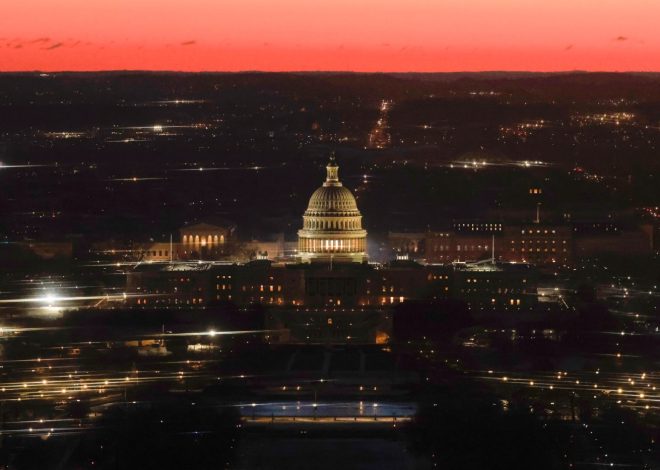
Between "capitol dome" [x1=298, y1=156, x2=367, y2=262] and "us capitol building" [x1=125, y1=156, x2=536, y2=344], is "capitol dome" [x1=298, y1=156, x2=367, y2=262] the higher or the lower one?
the higher one

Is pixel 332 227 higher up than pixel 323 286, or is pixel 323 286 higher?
pixel 332 227

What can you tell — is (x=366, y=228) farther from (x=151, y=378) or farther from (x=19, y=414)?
(x=19, y=414)

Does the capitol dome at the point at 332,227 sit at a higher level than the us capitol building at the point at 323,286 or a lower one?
higher

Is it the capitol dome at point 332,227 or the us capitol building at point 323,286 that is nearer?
the us capitol building at point 323,286

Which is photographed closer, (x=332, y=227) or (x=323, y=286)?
(x=323, y=286)

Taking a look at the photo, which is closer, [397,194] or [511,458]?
[511,458]

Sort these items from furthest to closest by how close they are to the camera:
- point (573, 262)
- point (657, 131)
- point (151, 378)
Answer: point (657, 131), point (573, 262), point (151, 378)

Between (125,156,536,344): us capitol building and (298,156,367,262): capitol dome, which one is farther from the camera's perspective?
(298,156,367,262): capitol dome

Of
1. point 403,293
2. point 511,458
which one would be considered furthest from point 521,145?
point 511,458
